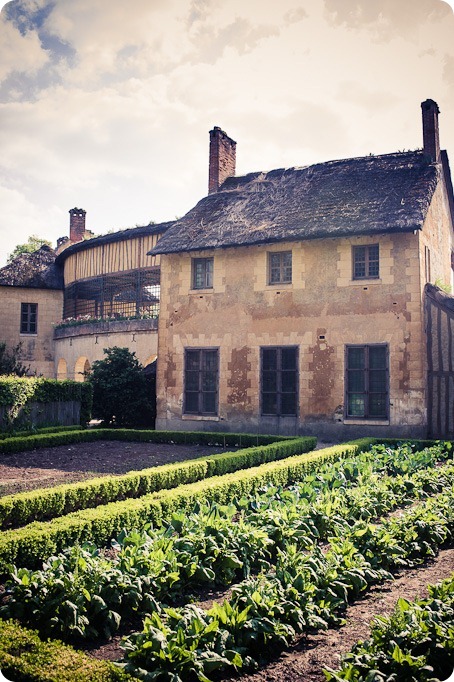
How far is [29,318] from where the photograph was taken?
3406 centimetres

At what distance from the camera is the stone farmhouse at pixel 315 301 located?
1752 cm

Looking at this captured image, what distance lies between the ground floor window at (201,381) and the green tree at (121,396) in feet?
7.50

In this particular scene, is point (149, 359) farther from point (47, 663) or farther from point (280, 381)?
point (47, 663)

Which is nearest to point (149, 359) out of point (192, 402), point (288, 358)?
point (192, 402)

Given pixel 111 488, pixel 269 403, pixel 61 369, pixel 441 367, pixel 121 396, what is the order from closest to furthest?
pixel 111 488 → pixel 441 367 → pixel 269 403 → pixel 121 396 → pixel 61 369

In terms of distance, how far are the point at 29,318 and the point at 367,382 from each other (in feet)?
72.3

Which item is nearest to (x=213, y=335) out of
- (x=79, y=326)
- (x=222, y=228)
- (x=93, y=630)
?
(x=222, y=228)

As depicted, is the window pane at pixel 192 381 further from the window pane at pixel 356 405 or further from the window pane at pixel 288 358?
the window pane at pixel 356 405

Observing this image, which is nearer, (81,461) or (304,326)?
(81,461)

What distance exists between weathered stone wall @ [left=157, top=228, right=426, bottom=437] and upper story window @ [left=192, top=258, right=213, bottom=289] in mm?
239

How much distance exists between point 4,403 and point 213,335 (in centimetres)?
665

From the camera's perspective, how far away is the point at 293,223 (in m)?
19.3

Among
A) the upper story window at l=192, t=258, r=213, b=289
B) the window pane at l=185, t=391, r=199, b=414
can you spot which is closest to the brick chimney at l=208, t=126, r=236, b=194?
the upper story window at l=192, t=258, r=213, b=289

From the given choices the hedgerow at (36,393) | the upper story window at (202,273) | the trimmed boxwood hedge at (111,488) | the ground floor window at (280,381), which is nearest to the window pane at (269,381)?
the ground floor window at (280,381)
